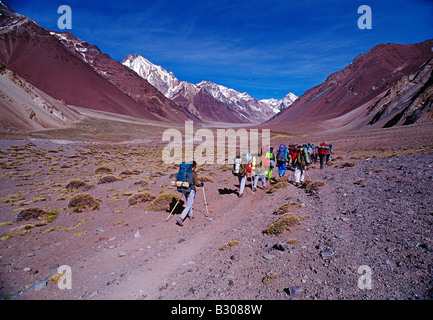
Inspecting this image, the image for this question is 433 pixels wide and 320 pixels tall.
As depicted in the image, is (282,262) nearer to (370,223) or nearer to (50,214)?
(370,223)

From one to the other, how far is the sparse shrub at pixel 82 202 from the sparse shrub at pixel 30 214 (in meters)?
1.11

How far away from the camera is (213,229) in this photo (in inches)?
295

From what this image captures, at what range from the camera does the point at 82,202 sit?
1005 centimetres

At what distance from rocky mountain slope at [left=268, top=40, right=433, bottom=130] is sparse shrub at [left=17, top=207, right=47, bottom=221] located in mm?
66222

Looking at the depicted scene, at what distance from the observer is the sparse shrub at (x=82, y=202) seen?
9.95m

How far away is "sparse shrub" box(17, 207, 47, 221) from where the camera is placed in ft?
27.6

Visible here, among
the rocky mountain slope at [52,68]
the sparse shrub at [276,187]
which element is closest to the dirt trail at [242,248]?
the sparse shrub at [276,187]

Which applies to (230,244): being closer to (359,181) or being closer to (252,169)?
(252,169)

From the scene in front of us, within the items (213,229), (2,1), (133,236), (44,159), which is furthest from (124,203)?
(2,1)

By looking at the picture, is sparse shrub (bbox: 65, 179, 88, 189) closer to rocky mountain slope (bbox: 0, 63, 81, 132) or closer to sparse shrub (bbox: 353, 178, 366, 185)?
sparse shrub (bbox: 353, 178, 366, 185)

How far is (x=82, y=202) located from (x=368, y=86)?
140715mm

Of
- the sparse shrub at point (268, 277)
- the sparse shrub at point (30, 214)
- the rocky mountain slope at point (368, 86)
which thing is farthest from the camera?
the rocky mountain slope at point (368, 86)

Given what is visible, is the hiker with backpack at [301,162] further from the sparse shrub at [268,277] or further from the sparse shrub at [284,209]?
the sparse shrub at [268,277]
